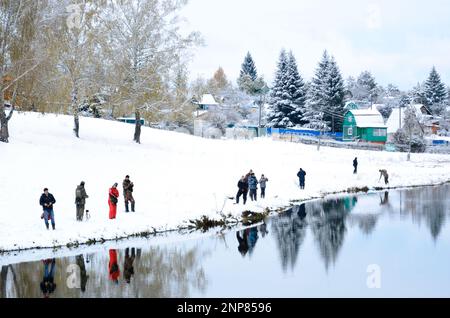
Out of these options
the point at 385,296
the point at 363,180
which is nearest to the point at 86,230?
the point at 385,296

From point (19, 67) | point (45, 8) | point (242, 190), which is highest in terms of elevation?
point (45, 8)

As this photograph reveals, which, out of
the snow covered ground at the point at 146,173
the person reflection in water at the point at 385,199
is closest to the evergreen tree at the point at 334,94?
the snow covered ground at the point at 146,173

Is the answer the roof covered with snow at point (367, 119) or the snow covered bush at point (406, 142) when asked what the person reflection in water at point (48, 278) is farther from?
the roof covered with snow at point (367, 119)

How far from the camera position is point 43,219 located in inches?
937

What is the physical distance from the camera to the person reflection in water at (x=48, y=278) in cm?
1748

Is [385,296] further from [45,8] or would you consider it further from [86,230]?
[45,8]

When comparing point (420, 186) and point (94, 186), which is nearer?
point (94, 186)

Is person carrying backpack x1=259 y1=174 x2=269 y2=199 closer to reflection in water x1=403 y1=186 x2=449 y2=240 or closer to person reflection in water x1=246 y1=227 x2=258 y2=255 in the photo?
person reflection in water x1=246 y1=227 x2=258 y2=255

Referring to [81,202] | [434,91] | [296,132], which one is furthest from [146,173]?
[434,91]

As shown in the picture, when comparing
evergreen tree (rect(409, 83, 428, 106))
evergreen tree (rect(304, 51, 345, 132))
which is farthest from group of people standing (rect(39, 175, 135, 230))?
evergreen tree (rect(409, 83, 428, 106))

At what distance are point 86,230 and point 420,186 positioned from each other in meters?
32.7

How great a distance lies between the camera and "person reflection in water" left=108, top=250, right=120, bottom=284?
61.6ft
